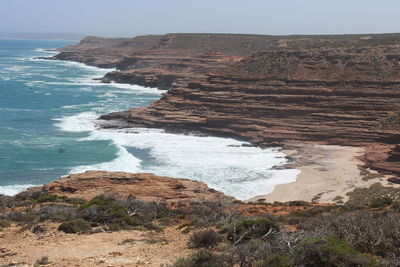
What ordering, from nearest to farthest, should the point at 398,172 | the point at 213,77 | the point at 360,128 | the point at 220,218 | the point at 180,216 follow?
the point at 220,218 → the point at 180,216 → the point at 398,172 → the point at 360,128 → the point at 213,77

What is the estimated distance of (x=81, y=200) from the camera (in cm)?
2141

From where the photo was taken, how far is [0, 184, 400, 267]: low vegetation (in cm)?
997

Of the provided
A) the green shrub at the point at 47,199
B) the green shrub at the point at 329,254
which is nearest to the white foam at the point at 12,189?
the green shrub at the point at 47,199

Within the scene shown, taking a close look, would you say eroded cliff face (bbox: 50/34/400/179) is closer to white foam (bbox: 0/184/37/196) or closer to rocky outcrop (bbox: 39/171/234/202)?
rocky outcrop (bbox: 39/171/234/202)

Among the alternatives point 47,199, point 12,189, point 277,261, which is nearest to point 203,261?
point 277,261

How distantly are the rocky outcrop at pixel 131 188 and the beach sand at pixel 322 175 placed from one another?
194 inches

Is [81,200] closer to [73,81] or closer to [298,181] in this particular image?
[298,181]

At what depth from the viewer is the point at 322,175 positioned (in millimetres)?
32969

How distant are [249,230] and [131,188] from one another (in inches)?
522

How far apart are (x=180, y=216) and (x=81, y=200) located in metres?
5.86

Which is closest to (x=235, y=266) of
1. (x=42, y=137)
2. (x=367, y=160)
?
(x=367, y=160)

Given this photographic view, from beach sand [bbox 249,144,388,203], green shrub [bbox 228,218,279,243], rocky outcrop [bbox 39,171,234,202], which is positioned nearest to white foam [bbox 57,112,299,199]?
beach sand [bbox 249,144,388,203]

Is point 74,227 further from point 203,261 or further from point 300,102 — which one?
point 300,102

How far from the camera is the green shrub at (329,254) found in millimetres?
9445
